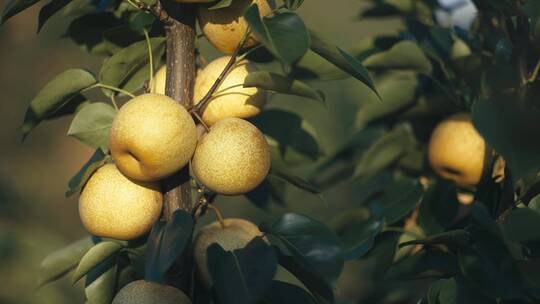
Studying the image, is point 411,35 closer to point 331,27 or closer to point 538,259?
point 538,259

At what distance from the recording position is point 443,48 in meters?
1.61

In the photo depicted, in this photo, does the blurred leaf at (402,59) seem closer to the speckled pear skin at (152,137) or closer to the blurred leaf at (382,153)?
the blurred leaf at (382,153)

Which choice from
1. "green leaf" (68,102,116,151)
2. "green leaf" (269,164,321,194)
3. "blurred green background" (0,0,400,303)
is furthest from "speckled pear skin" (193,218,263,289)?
"blurred green background" (0,0,400,303)

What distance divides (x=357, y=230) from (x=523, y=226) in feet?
1.34

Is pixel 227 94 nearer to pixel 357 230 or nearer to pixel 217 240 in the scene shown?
pixel 217 240

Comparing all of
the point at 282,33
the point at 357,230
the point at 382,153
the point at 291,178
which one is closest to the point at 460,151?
the point at 382,153

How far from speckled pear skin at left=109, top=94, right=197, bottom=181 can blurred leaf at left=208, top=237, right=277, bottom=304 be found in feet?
0.46

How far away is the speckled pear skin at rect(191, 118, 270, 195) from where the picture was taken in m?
1.06

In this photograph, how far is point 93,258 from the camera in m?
1.11

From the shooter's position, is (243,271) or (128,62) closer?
(243,271)

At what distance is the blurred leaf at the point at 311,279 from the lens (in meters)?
1.06

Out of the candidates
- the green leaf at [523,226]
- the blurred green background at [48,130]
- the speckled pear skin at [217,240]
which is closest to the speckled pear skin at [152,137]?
the speckled pear skin at [217,240]

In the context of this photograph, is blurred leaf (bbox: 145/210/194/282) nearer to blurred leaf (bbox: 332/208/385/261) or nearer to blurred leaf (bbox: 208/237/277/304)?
blurred leaf (bbox: 208/237/277/304)

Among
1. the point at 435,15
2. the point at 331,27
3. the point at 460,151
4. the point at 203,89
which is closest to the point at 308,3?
the point at 331,27
